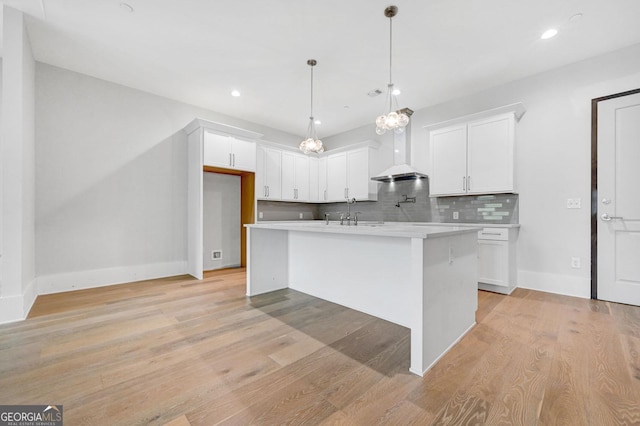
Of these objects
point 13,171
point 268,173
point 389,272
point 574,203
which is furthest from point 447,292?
point 268,173

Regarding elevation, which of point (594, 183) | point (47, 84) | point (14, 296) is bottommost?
point (14, 296)

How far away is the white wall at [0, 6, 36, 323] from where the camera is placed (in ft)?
7.80

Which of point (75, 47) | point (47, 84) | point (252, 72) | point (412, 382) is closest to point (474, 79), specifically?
point (252, 72)

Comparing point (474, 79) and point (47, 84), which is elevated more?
point (474, 79)

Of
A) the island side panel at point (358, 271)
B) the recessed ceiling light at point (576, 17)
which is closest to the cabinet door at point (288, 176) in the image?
the island side panel at point (358, 271)

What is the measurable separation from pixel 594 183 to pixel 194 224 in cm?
535

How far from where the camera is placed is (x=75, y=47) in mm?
2967

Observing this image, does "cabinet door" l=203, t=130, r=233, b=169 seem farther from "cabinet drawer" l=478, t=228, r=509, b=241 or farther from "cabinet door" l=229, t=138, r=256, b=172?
"cabinet drawer" l=478, t=228, r=509, b=241

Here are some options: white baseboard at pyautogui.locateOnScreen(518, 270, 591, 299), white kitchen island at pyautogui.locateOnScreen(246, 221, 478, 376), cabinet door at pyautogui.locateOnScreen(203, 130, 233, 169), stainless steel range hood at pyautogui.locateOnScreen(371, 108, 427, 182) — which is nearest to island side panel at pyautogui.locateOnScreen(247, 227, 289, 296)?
white kitchen island at pyautogui.locateOnScreen(246, 221, 478, 376)

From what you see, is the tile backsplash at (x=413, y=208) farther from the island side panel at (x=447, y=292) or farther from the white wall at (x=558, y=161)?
the island side panel at (x=447, y=292)

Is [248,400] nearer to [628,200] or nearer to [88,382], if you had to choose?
[88,382]

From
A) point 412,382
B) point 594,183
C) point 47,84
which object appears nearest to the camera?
point 412,382

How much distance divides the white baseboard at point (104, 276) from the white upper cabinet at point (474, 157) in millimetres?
4401

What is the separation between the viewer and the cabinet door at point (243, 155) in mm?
4457
